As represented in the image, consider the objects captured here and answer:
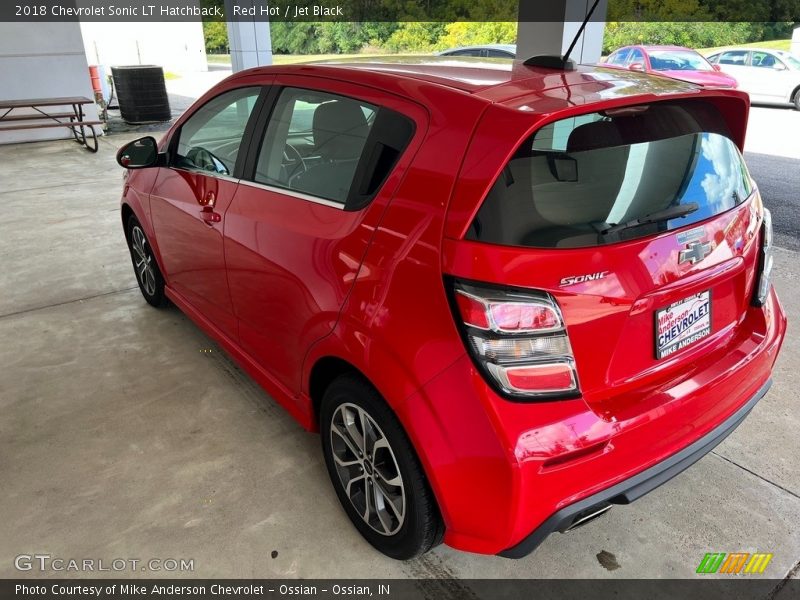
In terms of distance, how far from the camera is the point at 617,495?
68.9 inches

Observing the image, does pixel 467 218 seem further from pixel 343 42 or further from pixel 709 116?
pixel 343 42

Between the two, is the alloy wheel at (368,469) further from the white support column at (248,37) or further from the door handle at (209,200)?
the white support column at (248,37)

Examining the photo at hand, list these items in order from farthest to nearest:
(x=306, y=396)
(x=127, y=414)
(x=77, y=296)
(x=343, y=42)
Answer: (x=343, y=42)
(x=77, y=296)
(x=127, y=414)
(x=306, y=396)

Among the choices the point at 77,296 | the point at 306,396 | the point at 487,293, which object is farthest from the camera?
the point at 77,296

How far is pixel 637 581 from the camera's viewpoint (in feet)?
6.90

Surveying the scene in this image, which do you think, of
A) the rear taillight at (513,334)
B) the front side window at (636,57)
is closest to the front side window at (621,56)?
the front side window at (636,57)

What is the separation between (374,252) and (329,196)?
0.41 metres

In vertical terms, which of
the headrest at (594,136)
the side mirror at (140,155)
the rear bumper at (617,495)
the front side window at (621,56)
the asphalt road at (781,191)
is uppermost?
the headrest at (594,136)

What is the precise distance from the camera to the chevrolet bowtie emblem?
1.80 meters

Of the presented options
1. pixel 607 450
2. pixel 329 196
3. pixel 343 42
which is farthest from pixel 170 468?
pixel 343 42

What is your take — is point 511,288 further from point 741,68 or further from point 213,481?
point 741,68

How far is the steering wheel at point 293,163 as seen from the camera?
2398 millimetres

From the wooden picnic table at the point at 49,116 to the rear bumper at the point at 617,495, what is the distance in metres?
10.7

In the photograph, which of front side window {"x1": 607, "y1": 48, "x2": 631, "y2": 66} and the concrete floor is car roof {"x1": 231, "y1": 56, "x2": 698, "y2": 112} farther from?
front side window {"x1": 607, "y1": 48, "x2": 631, "y2": 66}
